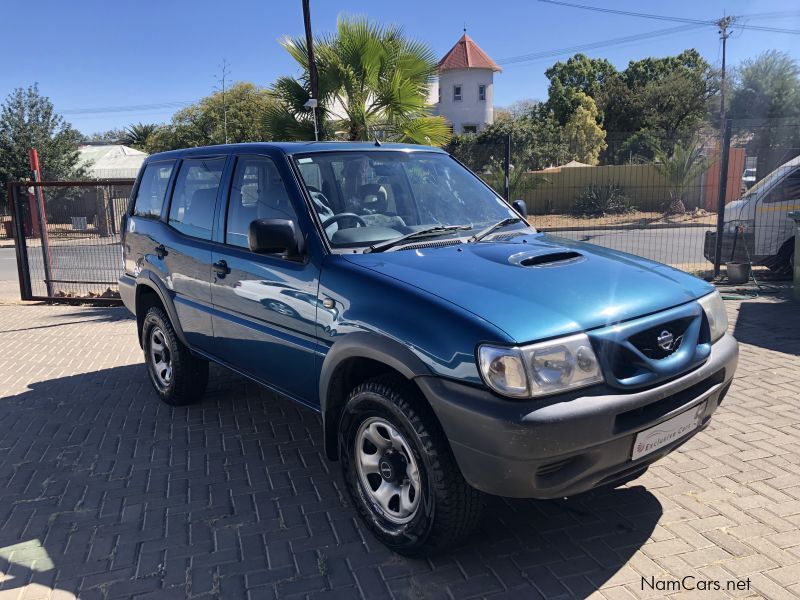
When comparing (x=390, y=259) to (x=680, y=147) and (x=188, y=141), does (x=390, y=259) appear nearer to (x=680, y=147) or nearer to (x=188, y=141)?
(x=680, y=147)

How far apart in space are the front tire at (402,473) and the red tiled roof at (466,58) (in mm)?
50652

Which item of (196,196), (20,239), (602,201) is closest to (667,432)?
(196,196)

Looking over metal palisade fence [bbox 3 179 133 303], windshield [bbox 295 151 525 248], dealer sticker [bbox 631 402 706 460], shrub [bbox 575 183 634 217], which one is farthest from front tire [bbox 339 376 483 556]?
shrub [bbox 575 183 634 217]

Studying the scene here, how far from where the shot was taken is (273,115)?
10094 millimetres

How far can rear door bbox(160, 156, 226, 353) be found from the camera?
4.50m

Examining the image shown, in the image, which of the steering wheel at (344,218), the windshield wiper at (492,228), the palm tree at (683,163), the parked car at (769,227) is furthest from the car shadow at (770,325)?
the palm tree at (683,163)

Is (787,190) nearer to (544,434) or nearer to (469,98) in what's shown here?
(544,434)

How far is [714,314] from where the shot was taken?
3.23 metres

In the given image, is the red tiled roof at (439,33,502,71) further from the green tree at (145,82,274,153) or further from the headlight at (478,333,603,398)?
the headlight at (478,333,603,398)

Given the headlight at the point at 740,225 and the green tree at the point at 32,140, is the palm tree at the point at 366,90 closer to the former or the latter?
the headlight at the point at 740,225

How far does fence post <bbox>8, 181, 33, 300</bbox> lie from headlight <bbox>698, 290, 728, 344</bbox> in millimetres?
10313

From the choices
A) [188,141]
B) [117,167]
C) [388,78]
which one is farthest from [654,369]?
[117,167]

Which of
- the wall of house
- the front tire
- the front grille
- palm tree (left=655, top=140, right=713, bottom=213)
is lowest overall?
the front tire

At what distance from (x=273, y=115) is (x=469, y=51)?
45.1 meters
